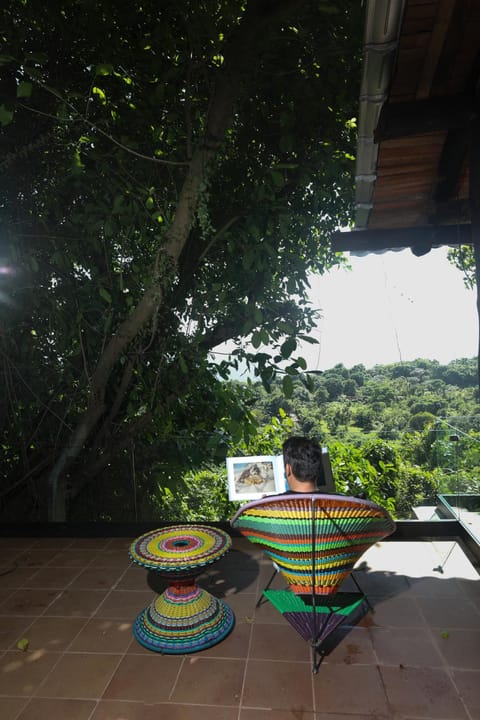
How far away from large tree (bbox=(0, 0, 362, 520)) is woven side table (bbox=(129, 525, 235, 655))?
4.69 feet

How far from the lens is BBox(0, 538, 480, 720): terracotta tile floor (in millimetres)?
1995

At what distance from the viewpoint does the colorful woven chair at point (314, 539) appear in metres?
2.07

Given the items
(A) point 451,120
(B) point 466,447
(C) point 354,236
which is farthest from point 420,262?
(A) point 451,120

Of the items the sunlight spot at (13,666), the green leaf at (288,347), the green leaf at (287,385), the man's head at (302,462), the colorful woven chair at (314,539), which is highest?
the green leaf at (288,347)

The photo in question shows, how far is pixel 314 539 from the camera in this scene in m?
2.12

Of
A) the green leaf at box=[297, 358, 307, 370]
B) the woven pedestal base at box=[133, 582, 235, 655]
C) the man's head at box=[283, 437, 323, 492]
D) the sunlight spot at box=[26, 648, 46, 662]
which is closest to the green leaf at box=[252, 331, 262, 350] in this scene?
the green leaf at box=[297, 358, 307, 370]

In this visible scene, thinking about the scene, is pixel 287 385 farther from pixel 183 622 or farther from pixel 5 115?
pixel 5 115

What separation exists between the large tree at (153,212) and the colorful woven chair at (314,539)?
1.61 m

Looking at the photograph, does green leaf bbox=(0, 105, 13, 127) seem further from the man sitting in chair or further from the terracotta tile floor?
the terracotta tile floor

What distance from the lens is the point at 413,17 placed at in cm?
169

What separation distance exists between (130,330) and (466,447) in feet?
8.44

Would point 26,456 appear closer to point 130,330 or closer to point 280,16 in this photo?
point 130,330

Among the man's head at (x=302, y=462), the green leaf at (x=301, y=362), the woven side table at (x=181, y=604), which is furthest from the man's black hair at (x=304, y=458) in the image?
the green leaf at (x=301, y=362)

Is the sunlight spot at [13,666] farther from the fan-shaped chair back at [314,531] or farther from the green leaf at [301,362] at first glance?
the green leaf at [301,362]
